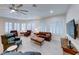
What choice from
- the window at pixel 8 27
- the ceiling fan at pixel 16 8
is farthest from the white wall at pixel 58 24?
the window at pixel 8 27

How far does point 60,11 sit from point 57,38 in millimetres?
464

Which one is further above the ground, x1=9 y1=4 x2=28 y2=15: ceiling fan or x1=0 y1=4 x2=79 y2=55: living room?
x1=9 y1=4 x2=28 y2=15: ceiling fan

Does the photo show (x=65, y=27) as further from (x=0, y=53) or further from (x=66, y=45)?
(x=0, y=53)

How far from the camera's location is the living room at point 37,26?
2023 mm

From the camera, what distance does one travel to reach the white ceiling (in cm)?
201

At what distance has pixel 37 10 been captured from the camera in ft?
6.84

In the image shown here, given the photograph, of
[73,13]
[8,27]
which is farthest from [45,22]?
[8,27]

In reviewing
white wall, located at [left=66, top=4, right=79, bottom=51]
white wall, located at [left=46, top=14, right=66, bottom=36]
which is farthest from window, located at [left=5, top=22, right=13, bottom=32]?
white wall, located at [left=66, top=4, right=79, bottom=51]

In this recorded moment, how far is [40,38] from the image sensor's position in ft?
7.06

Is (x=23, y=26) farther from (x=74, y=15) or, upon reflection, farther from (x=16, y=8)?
(x=74, y=15)

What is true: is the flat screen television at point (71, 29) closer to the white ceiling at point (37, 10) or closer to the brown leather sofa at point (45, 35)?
the white ceiling at point (37, 10)

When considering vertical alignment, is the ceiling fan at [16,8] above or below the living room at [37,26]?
above

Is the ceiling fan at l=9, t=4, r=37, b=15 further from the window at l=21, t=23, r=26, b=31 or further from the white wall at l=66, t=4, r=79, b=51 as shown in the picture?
the white wall at l=66, t=4, r=79, b=51
